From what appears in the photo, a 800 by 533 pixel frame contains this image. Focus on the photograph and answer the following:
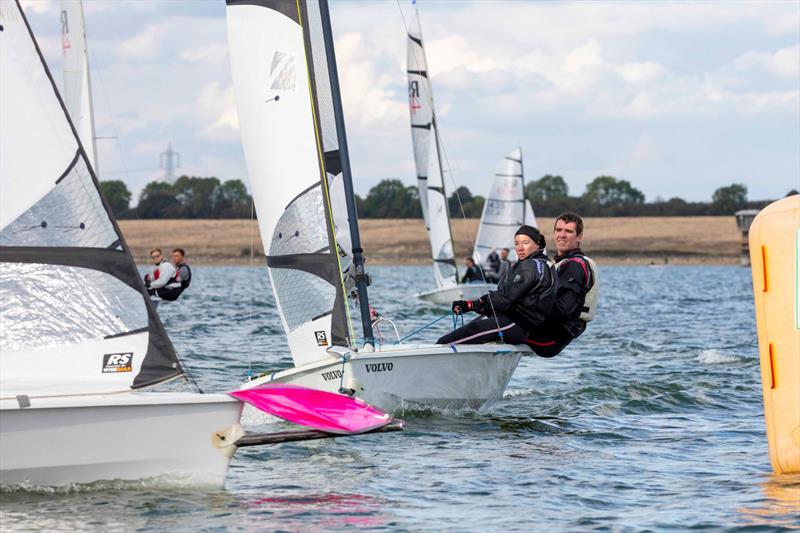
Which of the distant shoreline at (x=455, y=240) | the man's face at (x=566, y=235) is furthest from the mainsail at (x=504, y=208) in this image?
the distant shoreline at (x=455, y=240)

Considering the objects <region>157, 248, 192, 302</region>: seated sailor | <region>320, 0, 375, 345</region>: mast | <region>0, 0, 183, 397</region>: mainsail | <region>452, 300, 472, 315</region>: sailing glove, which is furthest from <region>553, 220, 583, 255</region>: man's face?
<region>157, 248, 192, 302</region>: seated sailor

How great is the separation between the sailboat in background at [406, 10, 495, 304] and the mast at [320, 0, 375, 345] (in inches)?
682

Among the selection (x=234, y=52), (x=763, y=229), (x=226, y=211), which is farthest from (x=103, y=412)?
(x=226, y=211)

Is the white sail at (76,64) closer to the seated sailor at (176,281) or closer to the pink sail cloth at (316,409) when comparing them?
the seated sailor at (176,281)

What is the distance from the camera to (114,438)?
6656 mm

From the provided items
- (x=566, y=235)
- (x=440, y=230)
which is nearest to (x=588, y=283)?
(x=566, y=235)

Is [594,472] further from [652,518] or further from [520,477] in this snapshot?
[652,518]

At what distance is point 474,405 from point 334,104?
9.65 feet

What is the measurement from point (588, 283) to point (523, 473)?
2380 mm

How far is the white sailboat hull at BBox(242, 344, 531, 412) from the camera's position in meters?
9.59

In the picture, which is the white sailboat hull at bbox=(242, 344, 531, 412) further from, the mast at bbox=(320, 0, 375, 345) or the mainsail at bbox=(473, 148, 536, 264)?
the mainsail at bbox=(473, 148, 536, 264)

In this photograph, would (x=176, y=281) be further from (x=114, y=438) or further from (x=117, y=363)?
(x=114, y=438)

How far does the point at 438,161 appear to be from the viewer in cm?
3108

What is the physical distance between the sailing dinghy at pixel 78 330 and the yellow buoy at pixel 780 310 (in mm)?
2499
